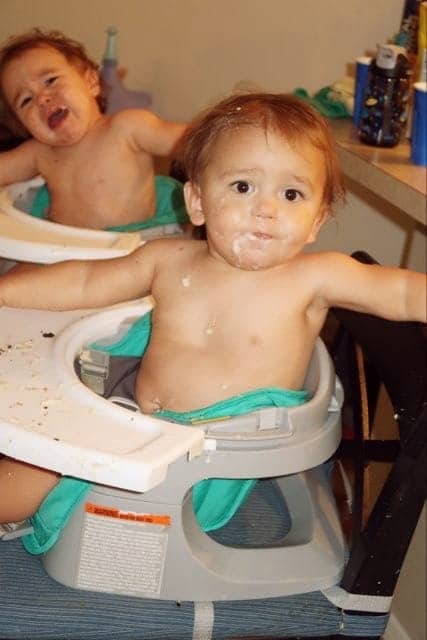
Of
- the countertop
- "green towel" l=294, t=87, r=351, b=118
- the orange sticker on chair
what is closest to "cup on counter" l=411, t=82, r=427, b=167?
the countertop

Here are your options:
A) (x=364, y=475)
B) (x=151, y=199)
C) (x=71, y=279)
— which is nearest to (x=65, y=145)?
(x=151, y=199)

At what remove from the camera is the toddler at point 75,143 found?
167 cm

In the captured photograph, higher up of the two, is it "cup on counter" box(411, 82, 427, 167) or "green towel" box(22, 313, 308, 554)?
"cup on counter" box(411, 82, 427, 167)

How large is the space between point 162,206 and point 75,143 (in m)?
0.20

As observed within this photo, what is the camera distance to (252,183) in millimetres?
966

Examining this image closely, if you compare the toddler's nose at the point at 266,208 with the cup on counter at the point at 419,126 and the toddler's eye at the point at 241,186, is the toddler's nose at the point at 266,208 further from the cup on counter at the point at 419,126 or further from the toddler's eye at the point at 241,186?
the cup on counter at the point at 419,126

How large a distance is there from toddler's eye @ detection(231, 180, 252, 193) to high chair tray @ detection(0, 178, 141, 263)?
33 centimetres

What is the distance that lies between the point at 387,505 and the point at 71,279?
0.45 m

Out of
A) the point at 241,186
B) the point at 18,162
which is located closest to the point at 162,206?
the point at 18,162

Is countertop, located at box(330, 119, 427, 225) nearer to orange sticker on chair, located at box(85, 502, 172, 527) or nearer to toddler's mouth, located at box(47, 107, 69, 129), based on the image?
toddler's mouth, located at box(47, 107, 69, 129)

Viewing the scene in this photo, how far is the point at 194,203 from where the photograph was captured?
41.3 inches

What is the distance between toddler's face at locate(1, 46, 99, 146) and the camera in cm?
166

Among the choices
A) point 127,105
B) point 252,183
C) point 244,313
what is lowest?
point 127,105

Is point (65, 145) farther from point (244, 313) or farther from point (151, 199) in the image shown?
point (244, 313)
